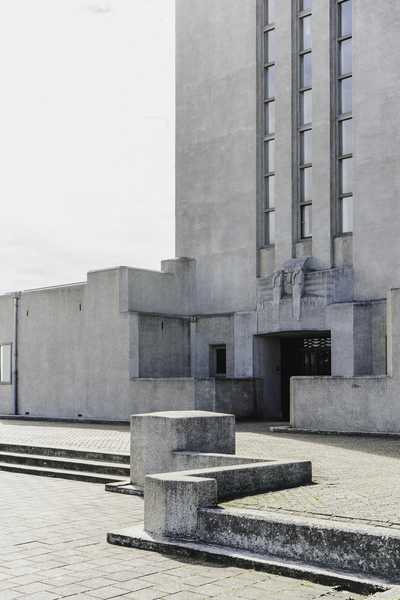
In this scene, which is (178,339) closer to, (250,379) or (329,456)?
(250,379)

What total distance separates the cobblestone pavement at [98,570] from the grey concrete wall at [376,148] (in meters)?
13.8

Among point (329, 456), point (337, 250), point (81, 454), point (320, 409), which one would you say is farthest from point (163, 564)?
point (337, 250)

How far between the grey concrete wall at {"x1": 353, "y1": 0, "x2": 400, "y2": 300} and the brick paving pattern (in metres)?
10.3

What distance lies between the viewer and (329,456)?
1122 centimetres

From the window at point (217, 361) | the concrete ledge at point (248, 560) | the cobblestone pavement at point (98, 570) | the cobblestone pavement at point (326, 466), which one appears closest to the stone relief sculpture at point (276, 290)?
the window at point (217, 361)

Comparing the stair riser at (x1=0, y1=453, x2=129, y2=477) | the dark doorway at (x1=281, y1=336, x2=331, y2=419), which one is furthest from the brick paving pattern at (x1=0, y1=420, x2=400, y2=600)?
the dark doorway at (x1=281, y1=336, x2=331, y2=419)

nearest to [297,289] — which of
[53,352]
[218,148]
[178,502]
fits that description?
[218,148]

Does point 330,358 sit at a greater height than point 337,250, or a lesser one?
lesser

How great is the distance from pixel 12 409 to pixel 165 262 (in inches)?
339

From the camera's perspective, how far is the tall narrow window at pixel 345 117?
22.1 metres

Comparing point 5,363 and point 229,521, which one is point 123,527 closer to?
point 229,521

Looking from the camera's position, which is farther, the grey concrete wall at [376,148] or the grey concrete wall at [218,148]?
the grey concrete wall at [218,148]

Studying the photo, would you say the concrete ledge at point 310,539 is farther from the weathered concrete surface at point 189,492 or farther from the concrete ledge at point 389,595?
the concrete ledge at point 389,595

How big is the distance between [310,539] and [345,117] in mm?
18572
